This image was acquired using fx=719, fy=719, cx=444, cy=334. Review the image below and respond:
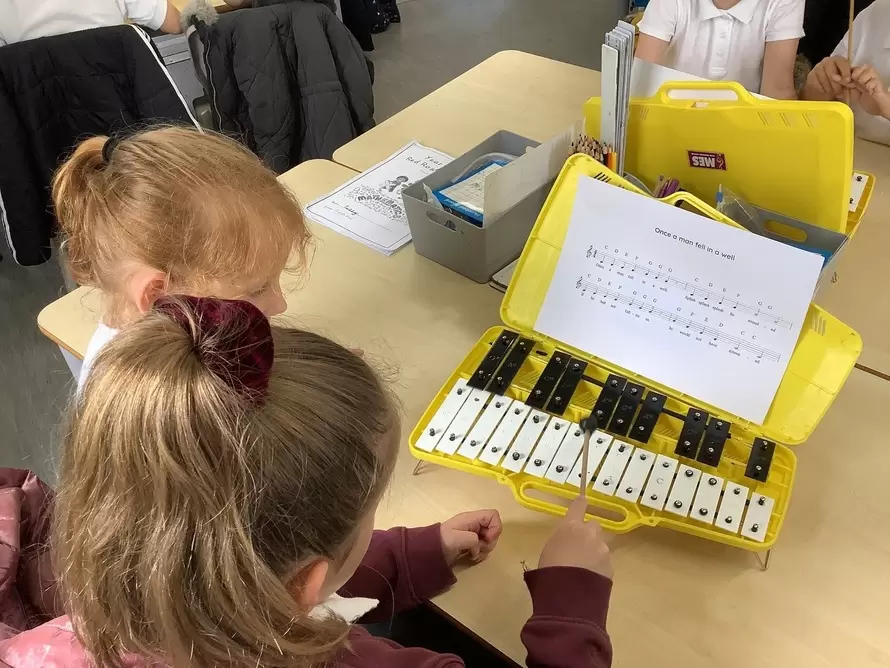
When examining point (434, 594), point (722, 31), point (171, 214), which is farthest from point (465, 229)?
point (722, 31)

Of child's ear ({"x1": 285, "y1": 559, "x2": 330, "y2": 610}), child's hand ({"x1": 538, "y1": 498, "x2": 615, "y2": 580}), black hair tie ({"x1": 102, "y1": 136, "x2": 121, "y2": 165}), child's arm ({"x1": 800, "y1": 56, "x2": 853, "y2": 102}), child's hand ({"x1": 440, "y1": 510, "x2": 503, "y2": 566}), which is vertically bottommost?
child's hand ({"x1": 440, "y1": 510, "x2": 503, "y2": 566})

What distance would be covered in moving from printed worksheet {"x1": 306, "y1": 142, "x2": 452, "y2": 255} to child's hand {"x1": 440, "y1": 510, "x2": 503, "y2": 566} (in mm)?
542

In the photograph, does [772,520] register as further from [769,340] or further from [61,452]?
[61,452]

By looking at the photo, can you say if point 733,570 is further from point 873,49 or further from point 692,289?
point 873,49

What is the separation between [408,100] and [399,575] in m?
2.61

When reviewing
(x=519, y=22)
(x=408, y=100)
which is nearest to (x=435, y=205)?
(x=408, y=100)

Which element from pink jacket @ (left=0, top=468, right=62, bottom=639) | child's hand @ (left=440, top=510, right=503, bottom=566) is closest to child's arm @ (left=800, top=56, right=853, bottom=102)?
child's hand @ (left=440, top=510, right=503, bottom=566)

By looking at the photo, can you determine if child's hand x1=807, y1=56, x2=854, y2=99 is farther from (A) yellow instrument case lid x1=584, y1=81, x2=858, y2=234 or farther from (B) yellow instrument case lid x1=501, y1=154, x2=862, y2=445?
(B) yellow instrument case lid x1=501, y1=154, x2=862, y2=445

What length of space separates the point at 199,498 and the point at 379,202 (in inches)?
35.4

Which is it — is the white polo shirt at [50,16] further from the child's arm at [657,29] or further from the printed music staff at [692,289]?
the printed music staff at [692,289]

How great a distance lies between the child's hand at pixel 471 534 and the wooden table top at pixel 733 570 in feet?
0.06

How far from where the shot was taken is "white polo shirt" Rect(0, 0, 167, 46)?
1.75 m

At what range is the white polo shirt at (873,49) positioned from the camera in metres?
1.40

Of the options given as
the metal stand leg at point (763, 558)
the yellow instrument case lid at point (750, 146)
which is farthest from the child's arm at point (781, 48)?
the metal stand leg at point (763, 558)
